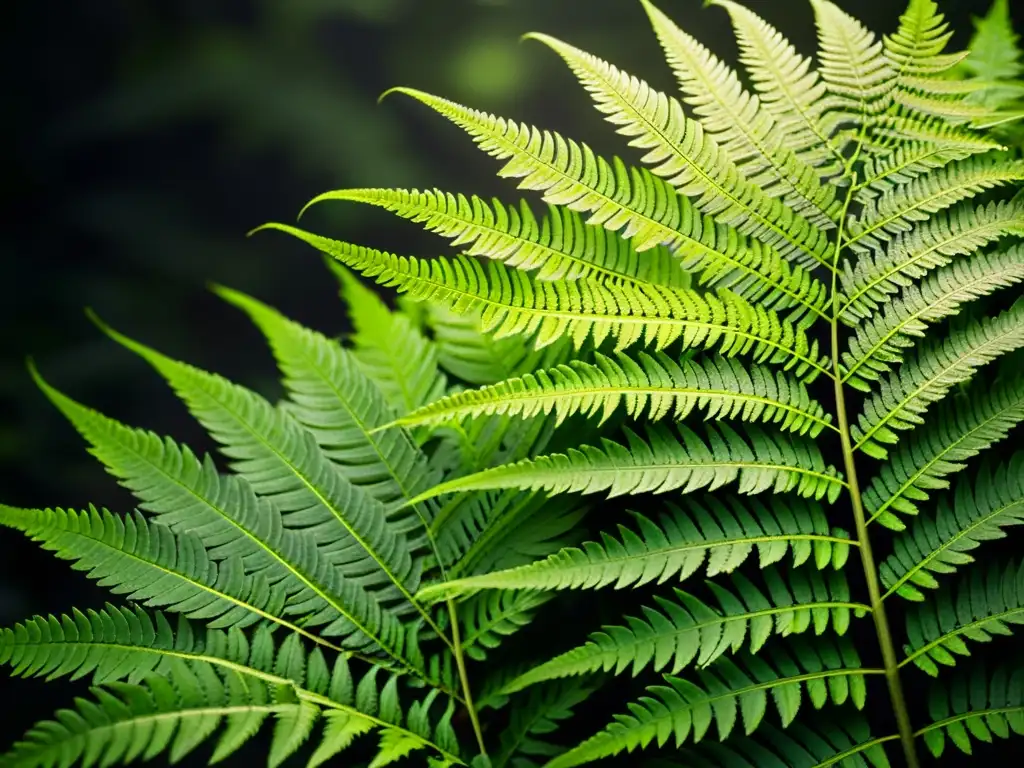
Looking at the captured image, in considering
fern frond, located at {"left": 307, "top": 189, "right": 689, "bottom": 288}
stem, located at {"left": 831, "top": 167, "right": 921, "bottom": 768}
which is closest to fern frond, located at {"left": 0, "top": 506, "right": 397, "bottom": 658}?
fern frond, located at {"left": 307, "top": 189, "right": 689, "bottom": 288}

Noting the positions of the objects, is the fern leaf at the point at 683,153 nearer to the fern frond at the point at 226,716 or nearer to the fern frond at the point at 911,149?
the fern frond at the point at 911,149

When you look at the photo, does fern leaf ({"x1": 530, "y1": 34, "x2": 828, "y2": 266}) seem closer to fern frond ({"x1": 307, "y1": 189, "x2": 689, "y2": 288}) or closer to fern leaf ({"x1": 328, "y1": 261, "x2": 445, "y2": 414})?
fern frond ({"x1": 307, "y1": 189, "x2": 689, "y2": 288})

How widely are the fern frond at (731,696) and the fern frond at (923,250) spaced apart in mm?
309

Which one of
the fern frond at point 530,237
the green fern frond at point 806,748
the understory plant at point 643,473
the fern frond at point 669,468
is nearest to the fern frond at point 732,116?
the understory plant at point 643,473

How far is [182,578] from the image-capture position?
2.17 ft

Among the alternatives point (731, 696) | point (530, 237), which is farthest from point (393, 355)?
point (731, 696)

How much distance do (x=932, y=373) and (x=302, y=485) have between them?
1.92 ft

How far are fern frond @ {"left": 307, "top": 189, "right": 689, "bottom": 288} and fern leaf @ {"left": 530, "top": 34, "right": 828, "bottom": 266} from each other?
8 centimetres

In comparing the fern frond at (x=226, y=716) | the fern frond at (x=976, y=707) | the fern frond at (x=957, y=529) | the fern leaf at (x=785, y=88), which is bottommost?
the fern frond at (x=976, y=707)

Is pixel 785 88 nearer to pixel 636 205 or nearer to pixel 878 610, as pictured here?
pixel 636 205

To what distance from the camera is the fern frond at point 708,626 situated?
0.61 metres

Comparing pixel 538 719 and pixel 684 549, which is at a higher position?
pixel 684 549

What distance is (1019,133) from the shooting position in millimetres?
836

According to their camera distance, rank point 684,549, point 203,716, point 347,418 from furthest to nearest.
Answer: point 347,418
point 684,549
point 203,716
